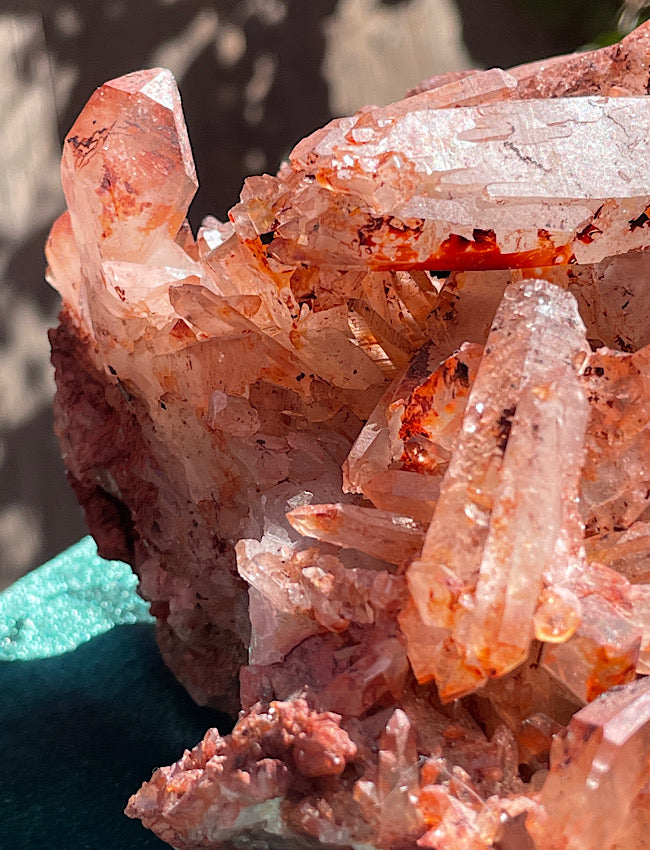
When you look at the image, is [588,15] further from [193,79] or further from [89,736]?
[89,736]

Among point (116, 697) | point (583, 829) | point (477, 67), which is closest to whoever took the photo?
point (583, 829)

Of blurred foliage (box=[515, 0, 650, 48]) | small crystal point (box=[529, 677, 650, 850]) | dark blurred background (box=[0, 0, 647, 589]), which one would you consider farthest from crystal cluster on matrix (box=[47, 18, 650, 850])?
blurred foliage (box=[515, 0, 650, 48])

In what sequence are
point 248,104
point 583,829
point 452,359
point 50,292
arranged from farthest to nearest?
1. point 248,104
2. point 50,292
3. point 452,359
4. point 583,829

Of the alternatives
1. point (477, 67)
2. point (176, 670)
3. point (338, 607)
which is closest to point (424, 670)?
point (338, 607)

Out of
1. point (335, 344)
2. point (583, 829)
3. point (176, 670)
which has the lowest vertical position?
point (176, 670)

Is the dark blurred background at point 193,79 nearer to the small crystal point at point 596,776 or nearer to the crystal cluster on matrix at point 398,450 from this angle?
the crystal cluster on matrix at point 398,450

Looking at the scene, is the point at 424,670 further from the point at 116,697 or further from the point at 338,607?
the point at 116,697

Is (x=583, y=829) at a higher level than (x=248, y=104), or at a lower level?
lower
